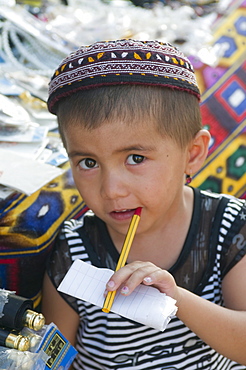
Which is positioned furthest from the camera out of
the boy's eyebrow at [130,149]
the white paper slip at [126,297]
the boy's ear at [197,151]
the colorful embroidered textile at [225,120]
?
the colorful embroidered textile at [225,120]

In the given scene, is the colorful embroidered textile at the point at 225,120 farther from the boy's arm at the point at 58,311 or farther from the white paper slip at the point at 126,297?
the white paper slip at the point at 126,297

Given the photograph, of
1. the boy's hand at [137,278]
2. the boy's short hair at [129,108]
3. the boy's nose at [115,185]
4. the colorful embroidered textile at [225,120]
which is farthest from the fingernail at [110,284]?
the colorful embroidered textile at [225,120]

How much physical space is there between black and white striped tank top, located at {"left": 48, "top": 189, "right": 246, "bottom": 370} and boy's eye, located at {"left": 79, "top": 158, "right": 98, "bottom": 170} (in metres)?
0.22

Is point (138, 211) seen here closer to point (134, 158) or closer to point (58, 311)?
point (134, 158)

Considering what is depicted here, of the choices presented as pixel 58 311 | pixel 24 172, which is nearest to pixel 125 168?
pixel 24 172

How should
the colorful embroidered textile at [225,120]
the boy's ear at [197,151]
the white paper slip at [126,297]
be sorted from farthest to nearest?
1. the colorful embroidered textile at [225,120]
2. the boy's ear at [197,151]
3. the white paper slip at [126,297]

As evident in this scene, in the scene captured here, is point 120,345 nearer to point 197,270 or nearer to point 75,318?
point 75,318

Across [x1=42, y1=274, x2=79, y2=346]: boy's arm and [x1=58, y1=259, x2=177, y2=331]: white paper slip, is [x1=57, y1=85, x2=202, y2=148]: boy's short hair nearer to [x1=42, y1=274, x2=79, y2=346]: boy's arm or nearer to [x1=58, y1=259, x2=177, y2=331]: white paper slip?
[x1=58, y1=259, x2=177, y2=331]: white paper slip

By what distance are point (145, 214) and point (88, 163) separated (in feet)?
0.51

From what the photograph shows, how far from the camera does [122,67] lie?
34.9 inches

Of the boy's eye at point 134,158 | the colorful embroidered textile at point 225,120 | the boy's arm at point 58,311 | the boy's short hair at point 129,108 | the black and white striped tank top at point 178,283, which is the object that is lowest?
the boy's arm at point 58,311

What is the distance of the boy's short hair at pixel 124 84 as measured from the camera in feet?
2.92

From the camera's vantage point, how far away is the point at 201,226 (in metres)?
1.10

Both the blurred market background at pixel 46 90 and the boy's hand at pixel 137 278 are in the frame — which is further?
the blurred market background at pixel 46 90
